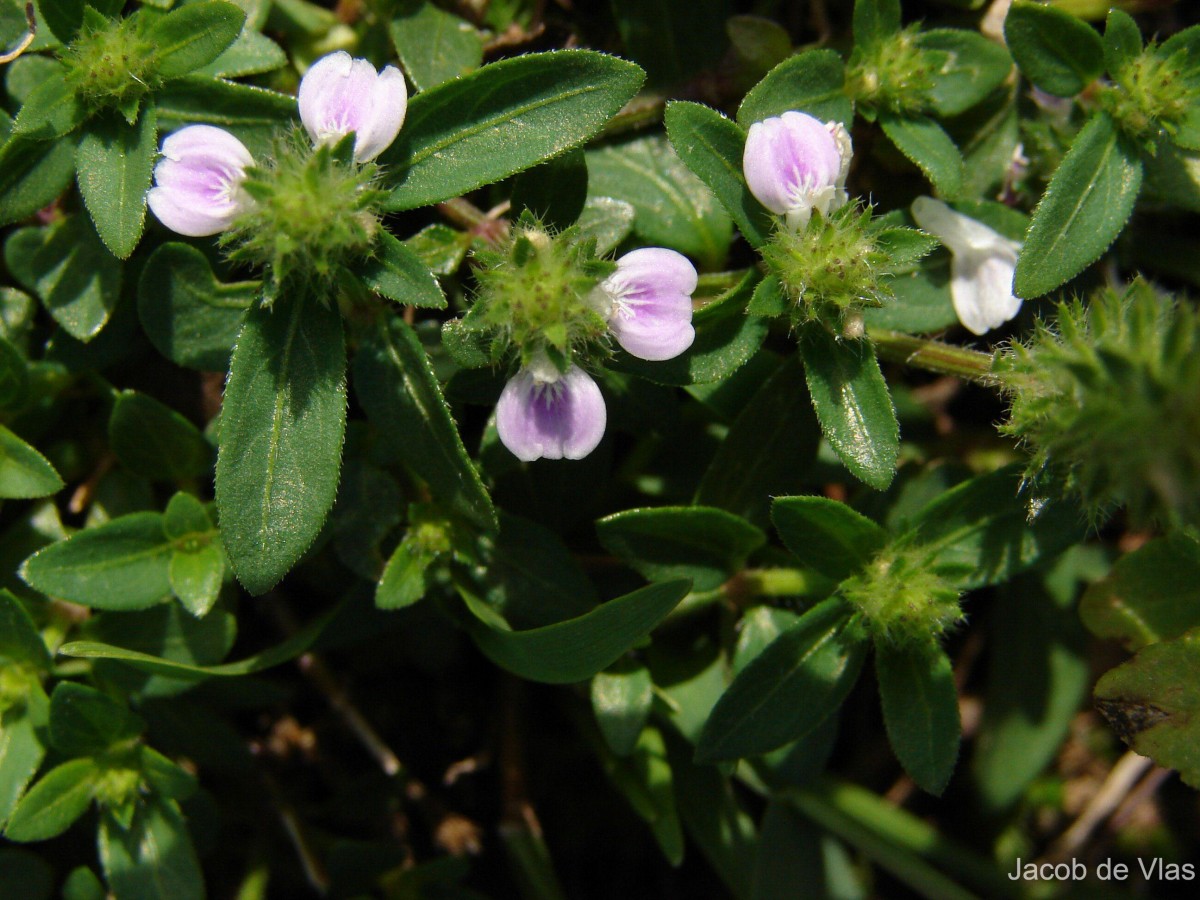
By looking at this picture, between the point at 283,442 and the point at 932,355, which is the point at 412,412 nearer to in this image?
the point at 283,442

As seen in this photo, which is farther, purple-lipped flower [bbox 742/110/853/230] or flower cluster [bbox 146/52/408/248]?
purple-lipped flower [bbox 742/110/853/230]

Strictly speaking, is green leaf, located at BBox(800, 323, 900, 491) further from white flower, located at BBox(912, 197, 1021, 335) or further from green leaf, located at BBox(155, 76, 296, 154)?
green leaf, located at BBox(155, 76, 296, 154)

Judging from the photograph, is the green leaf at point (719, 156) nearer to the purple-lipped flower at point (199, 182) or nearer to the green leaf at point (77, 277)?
the purple-lipped flower at point (199, 182)

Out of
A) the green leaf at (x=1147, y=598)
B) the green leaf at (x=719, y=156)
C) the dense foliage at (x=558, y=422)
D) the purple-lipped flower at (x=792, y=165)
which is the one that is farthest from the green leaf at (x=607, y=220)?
the green leaf at (x=1147, y=598)

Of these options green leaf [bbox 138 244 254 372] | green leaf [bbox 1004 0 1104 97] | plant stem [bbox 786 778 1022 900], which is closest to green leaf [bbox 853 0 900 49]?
Result: green leaf [bbox 1004 0 1104 97]

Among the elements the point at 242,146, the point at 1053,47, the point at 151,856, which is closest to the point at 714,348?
the point at 242,146

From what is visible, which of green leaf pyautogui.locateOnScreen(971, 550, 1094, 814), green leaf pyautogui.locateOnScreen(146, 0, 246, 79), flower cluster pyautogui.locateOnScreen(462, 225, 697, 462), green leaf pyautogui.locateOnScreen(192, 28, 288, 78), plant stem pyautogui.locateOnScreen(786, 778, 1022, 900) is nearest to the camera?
flower cluster pyautogui.locateOnScreen(462, 225, 697, 462)
